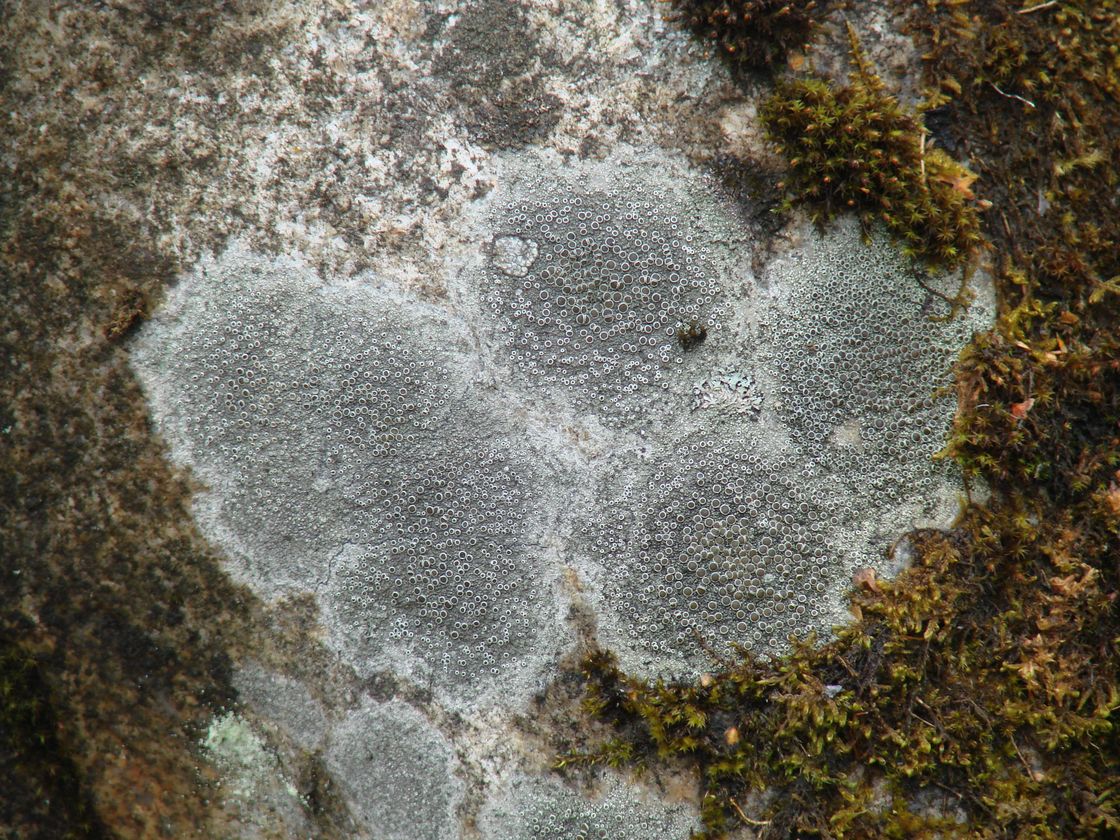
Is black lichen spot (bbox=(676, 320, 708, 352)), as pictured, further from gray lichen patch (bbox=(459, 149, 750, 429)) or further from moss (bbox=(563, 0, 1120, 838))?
moss (bbox=(563, 0, 1120, 838))

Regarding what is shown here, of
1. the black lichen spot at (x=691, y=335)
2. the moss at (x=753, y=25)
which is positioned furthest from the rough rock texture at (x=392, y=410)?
the moss at (x=753, y=25)

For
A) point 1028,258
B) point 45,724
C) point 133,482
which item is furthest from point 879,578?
point 45,724

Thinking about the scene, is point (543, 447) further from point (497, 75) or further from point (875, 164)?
point (875, 164)

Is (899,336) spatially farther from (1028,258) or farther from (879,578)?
(879,578)

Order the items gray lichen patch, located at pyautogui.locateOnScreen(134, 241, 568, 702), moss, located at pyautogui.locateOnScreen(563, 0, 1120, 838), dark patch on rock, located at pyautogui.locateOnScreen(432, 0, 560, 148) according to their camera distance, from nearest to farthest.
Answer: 1. moss, located at pyautogui.locateOnScreen(563, 0, 1120, 838)
2. gray lichen patch, located at pyautogui.locateOnScreen(134, 241, 568, 702)
3. dark patch on rock, located at pyautogui.locateOnScreen(432, 0, 560, 148)

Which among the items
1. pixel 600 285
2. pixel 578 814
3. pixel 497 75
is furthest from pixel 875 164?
pixel 578 814

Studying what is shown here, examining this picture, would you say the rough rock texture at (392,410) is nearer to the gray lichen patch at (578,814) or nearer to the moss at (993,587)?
the gray lichen patch at (578,814)

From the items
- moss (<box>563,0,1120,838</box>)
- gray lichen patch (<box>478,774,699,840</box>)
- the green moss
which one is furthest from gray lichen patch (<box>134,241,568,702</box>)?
the green moss
